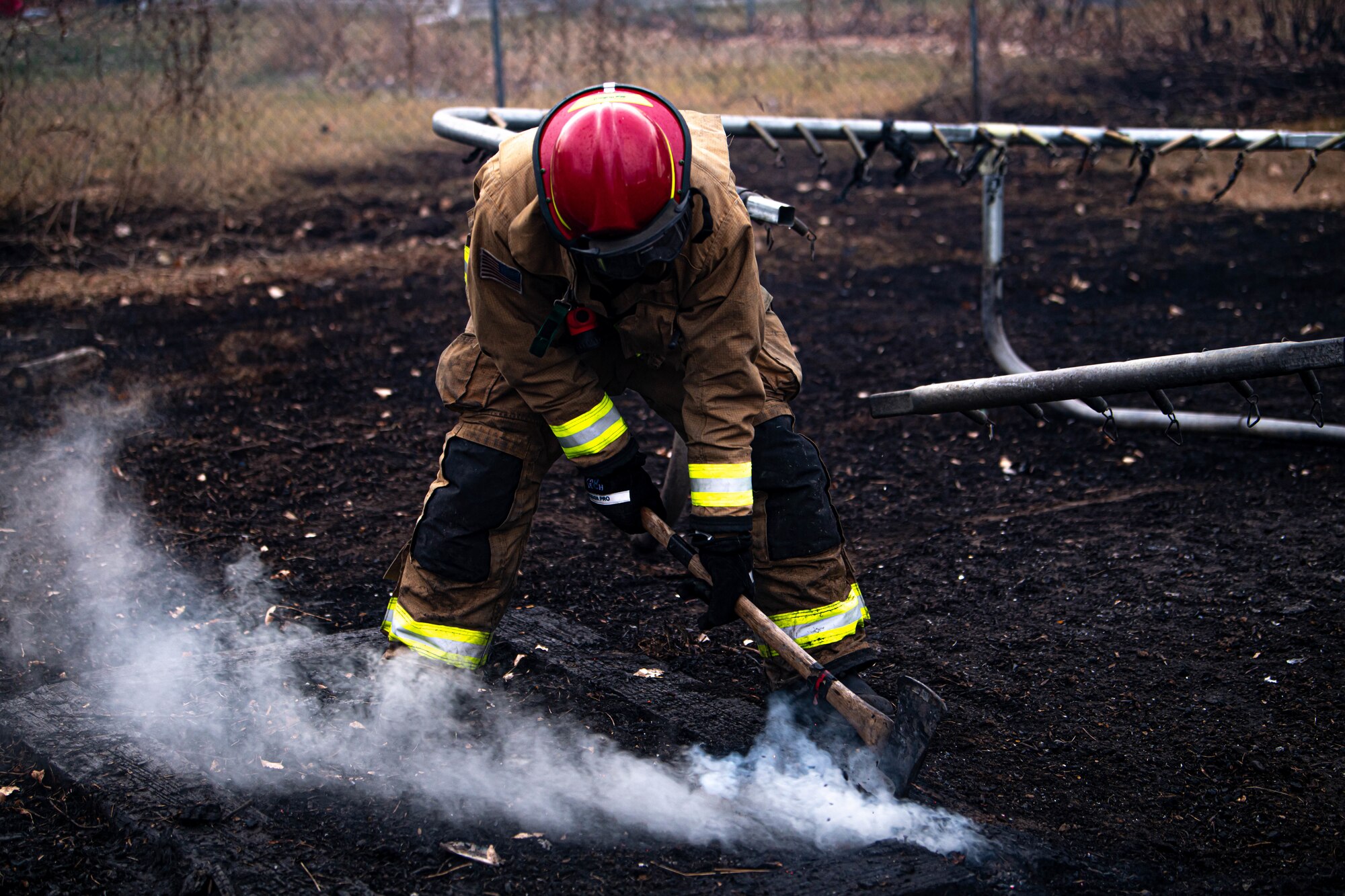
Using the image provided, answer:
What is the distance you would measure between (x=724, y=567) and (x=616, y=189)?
1.05m

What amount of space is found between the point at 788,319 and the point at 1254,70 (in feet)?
26.5

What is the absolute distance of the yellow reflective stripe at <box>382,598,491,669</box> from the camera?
303 centimetres

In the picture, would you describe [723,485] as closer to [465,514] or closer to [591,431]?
[591,431]

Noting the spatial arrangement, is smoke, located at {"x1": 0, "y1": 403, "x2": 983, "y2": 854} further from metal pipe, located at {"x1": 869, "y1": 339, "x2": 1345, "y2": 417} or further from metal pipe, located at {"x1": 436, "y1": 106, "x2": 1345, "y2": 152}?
metal pipe, located at {"x1": 436, "y1": 106, "x2": 1345, "y2": 152}

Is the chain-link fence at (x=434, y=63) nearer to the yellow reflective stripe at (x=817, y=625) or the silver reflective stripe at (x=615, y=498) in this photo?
the silver reflective stripe at (x=615, y=498)

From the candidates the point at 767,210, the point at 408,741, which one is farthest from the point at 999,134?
the point at 408,741

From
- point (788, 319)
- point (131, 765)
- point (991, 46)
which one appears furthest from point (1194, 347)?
point (991, 46)

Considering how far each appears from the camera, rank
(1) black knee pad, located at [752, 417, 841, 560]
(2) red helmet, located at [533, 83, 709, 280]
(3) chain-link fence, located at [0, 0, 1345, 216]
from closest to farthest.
Result: (2) red helmet, located at [533, 83, 709, 280], (1) black knee pad, located at [752, 417, 841, 560], (3) chain-link fence, located at [0, 0, 1345, 216]

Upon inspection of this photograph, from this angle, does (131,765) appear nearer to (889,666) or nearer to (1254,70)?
(889,666)

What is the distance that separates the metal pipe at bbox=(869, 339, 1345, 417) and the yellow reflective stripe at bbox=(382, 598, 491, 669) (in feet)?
4.44

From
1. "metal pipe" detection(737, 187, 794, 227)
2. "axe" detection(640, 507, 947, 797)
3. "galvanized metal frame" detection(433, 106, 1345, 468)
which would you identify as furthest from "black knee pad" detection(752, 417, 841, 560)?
"galvanized metal frame" detection(433, 106, 1345, 468)

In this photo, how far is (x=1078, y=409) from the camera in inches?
197

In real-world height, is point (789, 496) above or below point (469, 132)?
below

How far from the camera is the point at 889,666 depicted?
3420 mm
